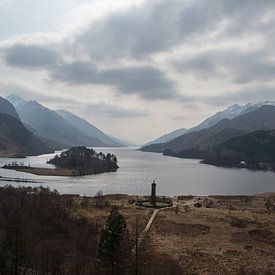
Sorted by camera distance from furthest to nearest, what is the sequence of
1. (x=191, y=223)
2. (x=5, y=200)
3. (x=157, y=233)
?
(x=5, y=200) → (x=191, y=223) → (x=157, y=233)

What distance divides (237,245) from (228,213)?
26.9 m

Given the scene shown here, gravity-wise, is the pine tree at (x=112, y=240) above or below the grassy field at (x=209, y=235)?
above

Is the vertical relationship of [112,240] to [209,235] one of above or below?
above

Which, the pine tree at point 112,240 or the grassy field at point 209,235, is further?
the grassy field at point 209,235

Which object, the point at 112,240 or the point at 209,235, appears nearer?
the point at 112,240

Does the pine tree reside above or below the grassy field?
above

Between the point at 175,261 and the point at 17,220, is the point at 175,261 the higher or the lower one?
the lower one

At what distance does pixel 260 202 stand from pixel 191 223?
1837 inches

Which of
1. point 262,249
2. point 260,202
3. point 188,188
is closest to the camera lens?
point 262,249

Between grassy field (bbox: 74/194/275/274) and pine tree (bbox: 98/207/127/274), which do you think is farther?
grassy field (bbox: 74/194/275/274)

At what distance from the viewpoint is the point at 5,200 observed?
268ft

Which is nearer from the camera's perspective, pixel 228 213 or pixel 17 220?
pixel 17 220

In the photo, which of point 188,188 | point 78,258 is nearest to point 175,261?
point 78,258

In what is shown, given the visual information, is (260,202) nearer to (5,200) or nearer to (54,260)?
(5,200)
